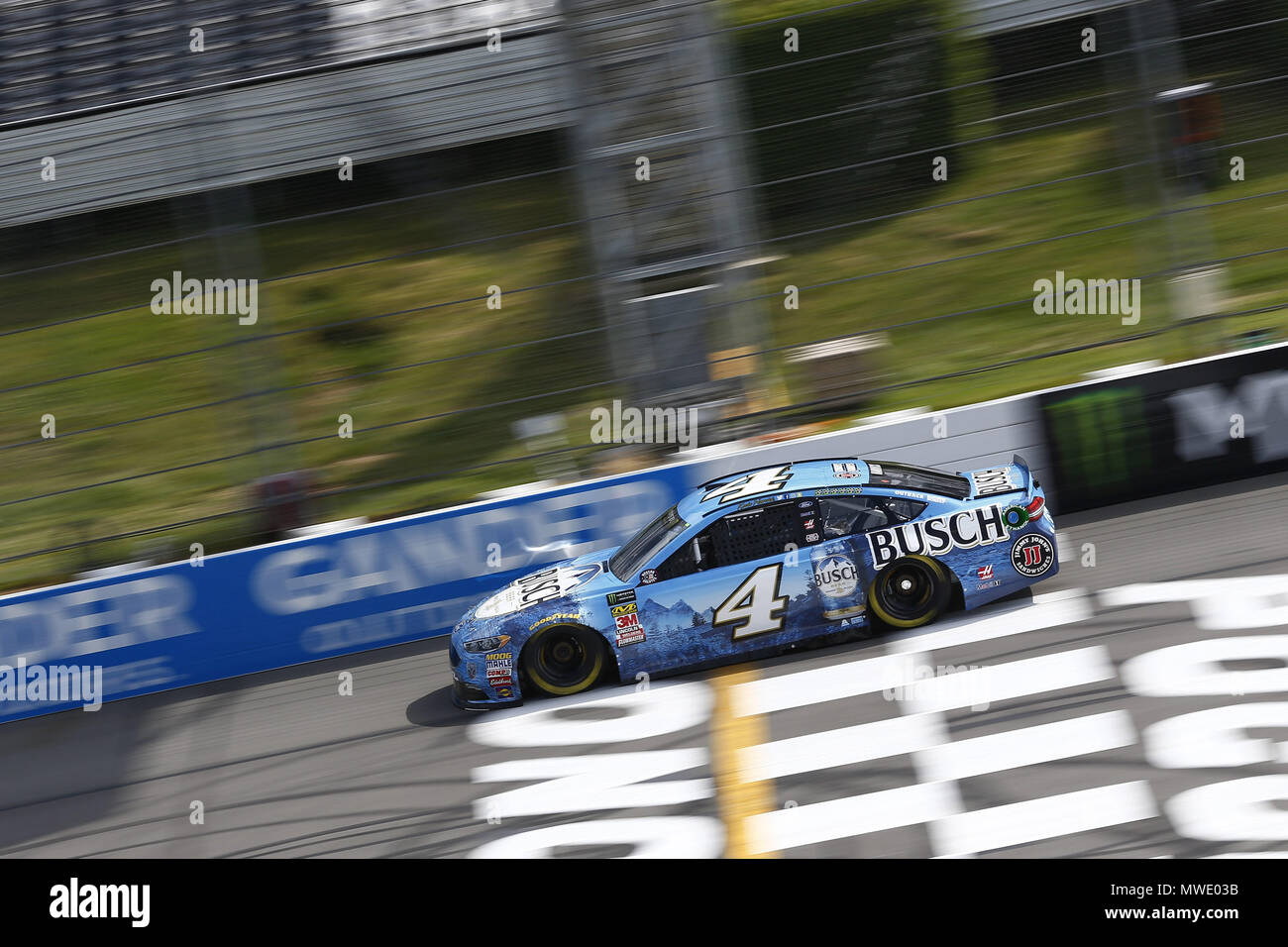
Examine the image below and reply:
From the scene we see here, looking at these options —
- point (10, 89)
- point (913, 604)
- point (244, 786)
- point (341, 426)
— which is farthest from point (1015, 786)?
point (10, 89)

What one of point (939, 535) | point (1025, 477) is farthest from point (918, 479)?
point (1025, 477)

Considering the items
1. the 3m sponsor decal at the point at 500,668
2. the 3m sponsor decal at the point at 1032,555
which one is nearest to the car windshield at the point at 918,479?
the 3m sponsor decal at the point at 1032,555

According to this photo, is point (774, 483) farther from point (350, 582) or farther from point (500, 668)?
point (350, 582)

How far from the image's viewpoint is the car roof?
283 inches

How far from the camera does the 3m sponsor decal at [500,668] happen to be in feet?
23.7

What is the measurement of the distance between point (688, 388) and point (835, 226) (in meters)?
4.22

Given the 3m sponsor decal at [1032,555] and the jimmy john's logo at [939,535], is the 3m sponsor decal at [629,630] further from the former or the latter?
the 3m sponsor decal at [1032,555]

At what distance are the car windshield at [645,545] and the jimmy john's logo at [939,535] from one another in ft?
3.94

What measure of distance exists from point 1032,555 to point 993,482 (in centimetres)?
50

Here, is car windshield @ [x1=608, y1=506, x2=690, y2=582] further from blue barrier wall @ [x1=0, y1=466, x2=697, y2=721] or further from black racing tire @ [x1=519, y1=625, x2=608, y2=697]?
blue barrier wall @ [x1=0, y1=466, x2=697, y2=721]

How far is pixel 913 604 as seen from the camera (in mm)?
7242
